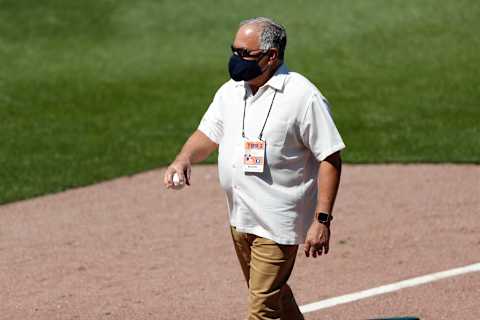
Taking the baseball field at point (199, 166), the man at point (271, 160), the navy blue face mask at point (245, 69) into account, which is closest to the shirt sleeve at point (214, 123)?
the man at point (271, 160)

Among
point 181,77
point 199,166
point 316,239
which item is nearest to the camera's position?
point 316,239

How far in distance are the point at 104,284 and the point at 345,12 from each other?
13.6 m

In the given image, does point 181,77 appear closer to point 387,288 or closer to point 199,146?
point 387,288

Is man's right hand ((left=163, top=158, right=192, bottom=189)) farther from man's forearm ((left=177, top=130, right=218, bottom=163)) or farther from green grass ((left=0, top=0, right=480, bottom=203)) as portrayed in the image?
green grass ((left=0, top=0, right=480, bottom=203))

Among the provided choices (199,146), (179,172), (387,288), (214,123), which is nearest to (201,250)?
(387,288)

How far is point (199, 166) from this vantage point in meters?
13.6

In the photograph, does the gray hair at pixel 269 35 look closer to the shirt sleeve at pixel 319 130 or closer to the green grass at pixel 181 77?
the shirt sleeve at pixel 319 130

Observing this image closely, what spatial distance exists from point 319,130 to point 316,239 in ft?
2.05

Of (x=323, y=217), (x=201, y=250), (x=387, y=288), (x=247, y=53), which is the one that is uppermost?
(x=247, y=53)

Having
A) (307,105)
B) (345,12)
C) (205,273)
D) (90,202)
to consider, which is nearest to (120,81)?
(345,12)

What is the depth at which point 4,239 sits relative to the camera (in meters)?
10.5

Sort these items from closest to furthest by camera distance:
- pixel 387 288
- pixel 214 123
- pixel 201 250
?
pixel 214 123, pixel 387 288, pixel 201 250

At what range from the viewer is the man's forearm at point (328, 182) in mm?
6344

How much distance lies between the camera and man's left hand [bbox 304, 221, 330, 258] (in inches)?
248
